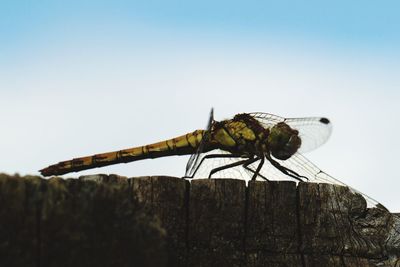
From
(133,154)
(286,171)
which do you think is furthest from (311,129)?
(133,154)

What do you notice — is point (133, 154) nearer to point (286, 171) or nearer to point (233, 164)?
point (233, 164)

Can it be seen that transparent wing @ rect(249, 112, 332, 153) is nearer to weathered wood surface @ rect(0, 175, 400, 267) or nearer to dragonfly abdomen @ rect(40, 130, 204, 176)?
dragonfly abdomen @ rect(40, 130, 204, 176)

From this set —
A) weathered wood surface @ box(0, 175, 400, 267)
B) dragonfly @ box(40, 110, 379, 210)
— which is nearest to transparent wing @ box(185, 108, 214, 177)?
dragonfly @ box(40, 110, 379, 210)

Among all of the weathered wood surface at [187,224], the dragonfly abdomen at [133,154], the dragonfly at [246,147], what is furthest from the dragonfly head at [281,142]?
the weathered wood surface at [187,224]

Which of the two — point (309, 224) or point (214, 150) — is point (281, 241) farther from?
point (214, 150)

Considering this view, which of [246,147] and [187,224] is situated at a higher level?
[246,147]

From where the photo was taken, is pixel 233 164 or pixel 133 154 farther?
pixel 133 154
